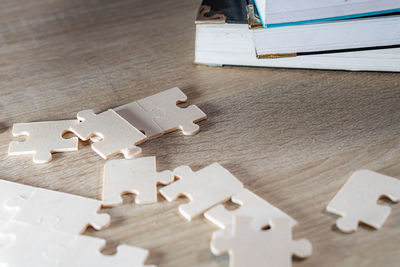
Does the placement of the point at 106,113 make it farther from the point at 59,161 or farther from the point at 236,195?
the point at 236,195

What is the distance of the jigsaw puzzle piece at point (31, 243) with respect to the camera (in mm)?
780

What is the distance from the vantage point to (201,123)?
1094mm

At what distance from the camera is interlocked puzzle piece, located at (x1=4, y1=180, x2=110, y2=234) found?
0.85m

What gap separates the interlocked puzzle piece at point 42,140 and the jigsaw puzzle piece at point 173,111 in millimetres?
188

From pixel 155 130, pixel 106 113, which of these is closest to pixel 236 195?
pixel 155 130

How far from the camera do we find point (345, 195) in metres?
0.87

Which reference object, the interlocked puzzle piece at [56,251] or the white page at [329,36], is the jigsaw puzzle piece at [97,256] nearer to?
the interlocked puzzle piece at [56,251]

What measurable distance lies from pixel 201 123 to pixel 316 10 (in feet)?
1.24

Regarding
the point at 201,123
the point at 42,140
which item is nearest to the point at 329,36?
the point at 201,123

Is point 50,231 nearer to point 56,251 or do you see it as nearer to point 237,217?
point 56,251

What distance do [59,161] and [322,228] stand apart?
57 cm

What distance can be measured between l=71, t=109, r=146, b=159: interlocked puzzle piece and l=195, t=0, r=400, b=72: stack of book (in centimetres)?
35

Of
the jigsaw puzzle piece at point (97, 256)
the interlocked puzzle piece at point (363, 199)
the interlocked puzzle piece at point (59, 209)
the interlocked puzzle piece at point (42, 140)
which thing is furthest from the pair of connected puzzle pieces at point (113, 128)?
the interlocked puzzle piece at point (363, 199)

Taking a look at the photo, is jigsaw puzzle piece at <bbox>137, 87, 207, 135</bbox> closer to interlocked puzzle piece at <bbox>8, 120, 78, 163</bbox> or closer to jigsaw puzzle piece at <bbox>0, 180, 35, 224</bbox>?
interlocked puzzle piece at <bbox>8, 120, 78, 163</bbox>
